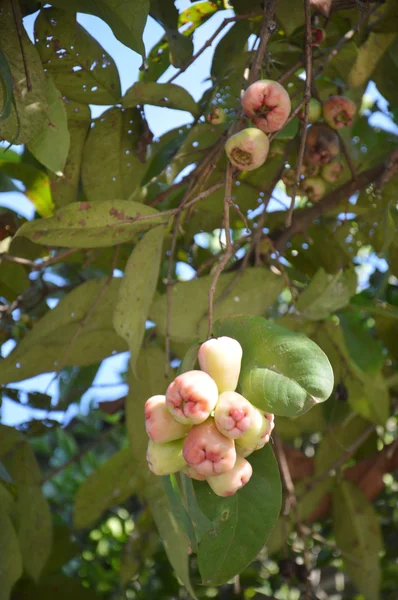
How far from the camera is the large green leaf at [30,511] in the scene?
1.38 meters

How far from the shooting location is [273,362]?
2.45ft

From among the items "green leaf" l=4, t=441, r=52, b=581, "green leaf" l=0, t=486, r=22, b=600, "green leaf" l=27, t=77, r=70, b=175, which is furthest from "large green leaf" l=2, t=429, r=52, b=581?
"green leaf" l=27, t=77, r=70, b=175

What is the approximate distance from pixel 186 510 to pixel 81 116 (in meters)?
0.74

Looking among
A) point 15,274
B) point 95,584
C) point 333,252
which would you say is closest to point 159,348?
point 15,274

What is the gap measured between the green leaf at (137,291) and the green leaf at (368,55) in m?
0.52

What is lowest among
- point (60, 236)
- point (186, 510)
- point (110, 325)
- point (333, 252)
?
point (333, 252)

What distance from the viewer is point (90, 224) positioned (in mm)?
984

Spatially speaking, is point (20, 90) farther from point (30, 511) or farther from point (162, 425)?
point (30, 511)

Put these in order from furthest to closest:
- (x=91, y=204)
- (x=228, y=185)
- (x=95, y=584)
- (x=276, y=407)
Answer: (x=95, y=584) → (x=91, y=204) → (x=228, y=185) → (x=276, y=407)

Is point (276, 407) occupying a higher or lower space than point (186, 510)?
higher

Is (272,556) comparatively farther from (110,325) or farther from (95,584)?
(110,325)

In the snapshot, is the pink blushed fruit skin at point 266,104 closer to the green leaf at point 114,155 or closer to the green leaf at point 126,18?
the green leaf at point 126,18

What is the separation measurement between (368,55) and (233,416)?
87 centimetres

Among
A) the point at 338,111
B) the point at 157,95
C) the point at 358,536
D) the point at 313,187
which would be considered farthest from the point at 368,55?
the point at 358,536
